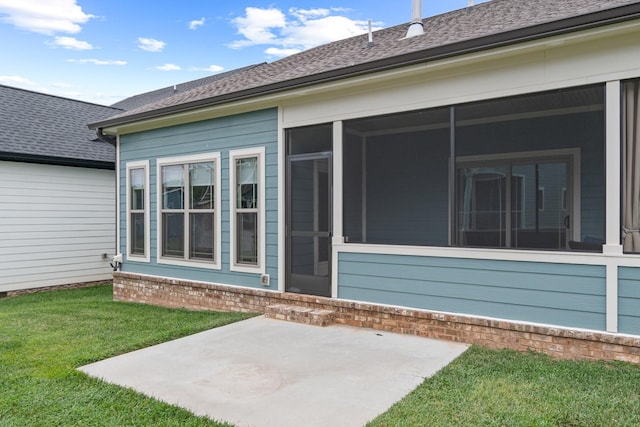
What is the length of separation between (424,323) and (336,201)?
1.69m

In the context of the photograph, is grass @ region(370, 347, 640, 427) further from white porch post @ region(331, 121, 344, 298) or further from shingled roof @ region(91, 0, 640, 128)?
shingled roof @ region(91, 0, 640, 128)

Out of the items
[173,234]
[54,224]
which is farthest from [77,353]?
[54,224]

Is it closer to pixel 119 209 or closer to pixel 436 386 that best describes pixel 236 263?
pixel 119 209

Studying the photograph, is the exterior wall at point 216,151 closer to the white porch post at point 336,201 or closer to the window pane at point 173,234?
the window pane at point 173,234

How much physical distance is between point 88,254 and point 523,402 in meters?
9.92

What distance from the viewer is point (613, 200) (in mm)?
3670

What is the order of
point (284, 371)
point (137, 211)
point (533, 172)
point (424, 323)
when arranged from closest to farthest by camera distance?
point (284, 371), point (424, 323), point (533, 172), point (137, 211)

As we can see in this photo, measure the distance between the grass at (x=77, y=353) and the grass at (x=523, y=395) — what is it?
1.36 meters

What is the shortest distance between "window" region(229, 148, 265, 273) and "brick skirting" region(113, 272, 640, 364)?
428 millimetres

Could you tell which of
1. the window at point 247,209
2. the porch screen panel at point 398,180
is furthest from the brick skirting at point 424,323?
the porch screen panel at point 398,180

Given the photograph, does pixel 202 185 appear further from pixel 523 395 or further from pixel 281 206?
pixel 523 395

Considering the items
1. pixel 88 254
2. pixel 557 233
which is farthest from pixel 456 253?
pixel 88 254

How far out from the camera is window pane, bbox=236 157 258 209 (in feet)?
20.2

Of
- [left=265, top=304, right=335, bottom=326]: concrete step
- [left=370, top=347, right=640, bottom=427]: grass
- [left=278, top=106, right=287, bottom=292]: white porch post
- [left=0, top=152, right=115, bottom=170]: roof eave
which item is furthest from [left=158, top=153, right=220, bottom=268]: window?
[left=370, top=347, right=640, bottom=427]: grass
